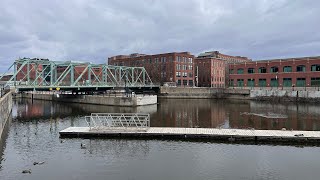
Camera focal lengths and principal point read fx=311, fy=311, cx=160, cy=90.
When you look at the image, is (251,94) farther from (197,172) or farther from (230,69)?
(197,172)

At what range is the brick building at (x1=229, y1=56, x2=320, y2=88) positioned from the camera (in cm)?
9212

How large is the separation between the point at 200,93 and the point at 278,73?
1017 inches

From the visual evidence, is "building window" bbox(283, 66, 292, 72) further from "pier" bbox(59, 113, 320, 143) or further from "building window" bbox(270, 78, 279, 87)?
"pier" bbox(59, 113, 320, 143)

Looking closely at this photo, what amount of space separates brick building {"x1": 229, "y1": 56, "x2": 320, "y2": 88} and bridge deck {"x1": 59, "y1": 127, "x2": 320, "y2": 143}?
218ft

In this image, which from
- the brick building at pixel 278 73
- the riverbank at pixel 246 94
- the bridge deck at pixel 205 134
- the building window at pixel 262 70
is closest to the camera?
the bridge deck at pixel 205 134

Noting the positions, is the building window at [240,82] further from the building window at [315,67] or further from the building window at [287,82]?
the building window at [315,67]

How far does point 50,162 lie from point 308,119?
40.5 metres

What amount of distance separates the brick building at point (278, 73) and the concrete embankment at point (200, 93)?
9.31 meters

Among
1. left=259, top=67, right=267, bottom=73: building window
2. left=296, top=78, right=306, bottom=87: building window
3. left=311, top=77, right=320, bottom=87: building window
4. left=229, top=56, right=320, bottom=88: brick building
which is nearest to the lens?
left=311, top=77, right=320, bottom=87: building window

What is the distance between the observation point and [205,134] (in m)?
31.9

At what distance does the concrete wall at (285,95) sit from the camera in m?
83.6

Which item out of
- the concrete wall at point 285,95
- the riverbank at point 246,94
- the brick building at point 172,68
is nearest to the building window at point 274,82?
the riverbank at point 246,94

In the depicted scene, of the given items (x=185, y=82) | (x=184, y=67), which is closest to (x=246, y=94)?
(x=185, y=82)

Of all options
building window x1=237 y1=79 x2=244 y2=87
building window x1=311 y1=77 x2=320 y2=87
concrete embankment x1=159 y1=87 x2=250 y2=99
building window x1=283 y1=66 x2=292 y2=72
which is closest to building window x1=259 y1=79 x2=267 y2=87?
building window x1=237 y1=79 x2=244 y2=87
